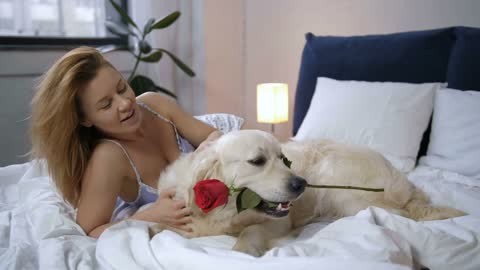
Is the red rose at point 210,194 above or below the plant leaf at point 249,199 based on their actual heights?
above

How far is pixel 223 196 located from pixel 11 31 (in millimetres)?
2851

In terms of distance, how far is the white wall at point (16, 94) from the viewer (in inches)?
125

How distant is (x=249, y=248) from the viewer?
1231mm

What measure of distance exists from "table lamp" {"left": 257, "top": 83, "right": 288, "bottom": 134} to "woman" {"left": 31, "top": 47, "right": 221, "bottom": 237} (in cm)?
167

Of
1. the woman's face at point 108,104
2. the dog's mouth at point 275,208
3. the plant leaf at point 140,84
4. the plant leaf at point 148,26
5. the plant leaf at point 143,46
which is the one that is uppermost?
the plant leaf at point 148,26

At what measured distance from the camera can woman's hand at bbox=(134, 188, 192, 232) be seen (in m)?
1.37

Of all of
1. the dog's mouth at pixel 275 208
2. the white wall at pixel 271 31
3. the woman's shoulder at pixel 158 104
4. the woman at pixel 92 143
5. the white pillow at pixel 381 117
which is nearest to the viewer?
the dog's mouth at pixel 275 208

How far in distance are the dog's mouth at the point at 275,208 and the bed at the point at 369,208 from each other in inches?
4.7

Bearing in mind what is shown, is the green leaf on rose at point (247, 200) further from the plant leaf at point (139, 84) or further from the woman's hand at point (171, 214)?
the plant leaf at point (139, 84)

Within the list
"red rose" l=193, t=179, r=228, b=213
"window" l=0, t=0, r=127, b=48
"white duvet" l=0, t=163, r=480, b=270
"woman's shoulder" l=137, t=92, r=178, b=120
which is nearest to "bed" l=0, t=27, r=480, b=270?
"white duvet" l=0, t=163, r=480, b=270

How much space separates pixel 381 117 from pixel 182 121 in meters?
1.02

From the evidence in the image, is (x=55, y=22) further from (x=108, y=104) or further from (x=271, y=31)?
(x=108, y=104)

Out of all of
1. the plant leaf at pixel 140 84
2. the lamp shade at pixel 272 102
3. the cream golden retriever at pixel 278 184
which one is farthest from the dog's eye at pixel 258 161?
the plant leaf at pixel 140 84

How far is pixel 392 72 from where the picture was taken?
2492mm
